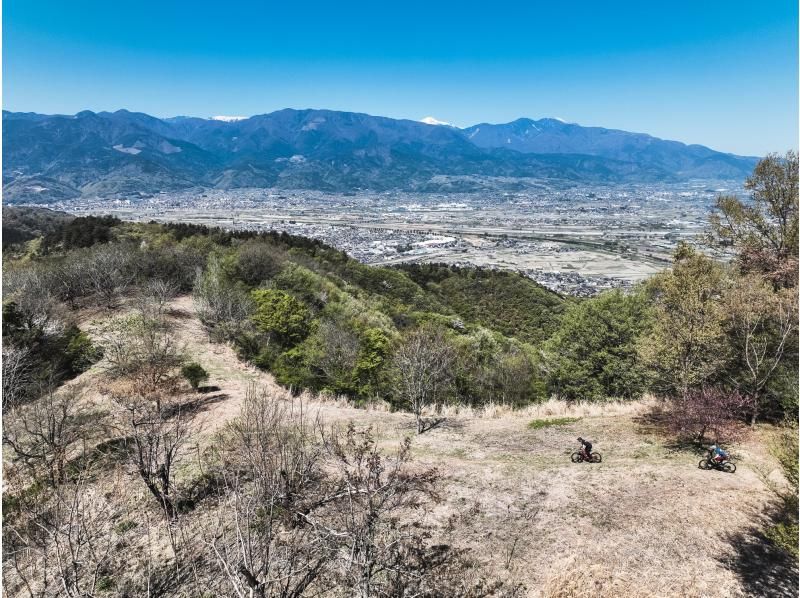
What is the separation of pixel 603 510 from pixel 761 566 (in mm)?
3312

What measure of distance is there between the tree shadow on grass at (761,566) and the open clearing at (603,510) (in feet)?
0.08

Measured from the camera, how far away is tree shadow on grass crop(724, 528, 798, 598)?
9.51 metres

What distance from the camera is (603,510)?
40.2 ft

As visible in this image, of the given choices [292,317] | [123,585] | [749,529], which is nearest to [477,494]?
[749,529]

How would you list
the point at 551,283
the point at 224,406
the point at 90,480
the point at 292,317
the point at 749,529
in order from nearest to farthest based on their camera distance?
the point at 749,529 → the point at 90,480 → the point at 224,406 → the point at 292,317 → the point at 551,283

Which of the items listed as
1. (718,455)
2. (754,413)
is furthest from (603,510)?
(754,413)

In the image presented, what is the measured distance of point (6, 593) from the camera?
9.91 meters

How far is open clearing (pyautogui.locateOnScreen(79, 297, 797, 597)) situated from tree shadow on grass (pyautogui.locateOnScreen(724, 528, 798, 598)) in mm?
24

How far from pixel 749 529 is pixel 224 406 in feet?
61.3

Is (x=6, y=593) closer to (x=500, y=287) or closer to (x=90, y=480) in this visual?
(x=90, y=480)

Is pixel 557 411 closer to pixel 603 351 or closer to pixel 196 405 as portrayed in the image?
pixel 603 351

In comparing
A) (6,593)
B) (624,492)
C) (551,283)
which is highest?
(624,492)

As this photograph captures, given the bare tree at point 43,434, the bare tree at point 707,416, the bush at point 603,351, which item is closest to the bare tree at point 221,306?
the bare tree at point 43,434

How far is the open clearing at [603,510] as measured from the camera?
9.99 m
